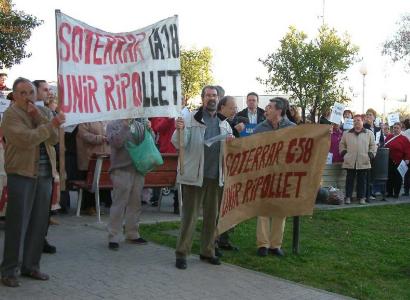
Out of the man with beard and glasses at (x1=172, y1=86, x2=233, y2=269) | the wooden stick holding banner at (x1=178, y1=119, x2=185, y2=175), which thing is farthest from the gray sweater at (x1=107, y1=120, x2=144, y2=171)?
the wooden stick holding banner at (x1=178, y1=119, x2=185, y2=175)

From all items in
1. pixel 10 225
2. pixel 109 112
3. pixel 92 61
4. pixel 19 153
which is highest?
pixel 92 61

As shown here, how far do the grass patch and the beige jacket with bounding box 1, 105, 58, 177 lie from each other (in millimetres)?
2711

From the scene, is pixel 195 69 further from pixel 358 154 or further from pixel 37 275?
pixel 37 275

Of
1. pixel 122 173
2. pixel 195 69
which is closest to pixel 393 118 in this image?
pixel 122 173

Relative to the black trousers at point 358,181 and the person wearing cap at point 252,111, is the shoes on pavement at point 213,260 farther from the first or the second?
the black trousers at point 358,181

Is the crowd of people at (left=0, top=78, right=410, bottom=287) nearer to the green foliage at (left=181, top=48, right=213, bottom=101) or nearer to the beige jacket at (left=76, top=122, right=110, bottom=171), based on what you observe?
the beige jacket at (left=76, top=122, right=110, bottom=171)

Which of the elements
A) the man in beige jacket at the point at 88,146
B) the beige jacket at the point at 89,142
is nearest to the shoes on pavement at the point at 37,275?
the man in beige jacket at the point at 88,146

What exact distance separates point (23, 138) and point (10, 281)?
4.53 ft

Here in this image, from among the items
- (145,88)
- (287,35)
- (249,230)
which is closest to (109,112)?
(145,88)

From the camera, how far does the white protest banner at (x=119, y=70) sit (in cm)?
637

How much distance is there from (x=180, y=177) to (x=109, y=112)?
3.56 ft

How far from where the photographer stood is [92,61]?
6605mm

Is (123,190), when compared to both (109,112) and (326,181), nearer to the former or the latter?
(109,112)

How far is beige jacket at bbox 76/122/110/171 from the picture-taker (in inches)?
391
